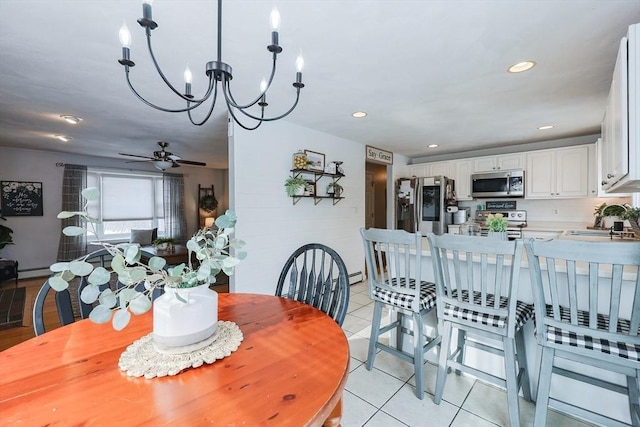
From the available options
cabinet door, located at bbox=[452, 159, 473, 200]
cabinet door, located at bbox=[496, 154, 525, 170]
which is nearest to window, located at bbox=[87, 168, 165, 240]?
cabinet door, located at bbox=[452, 159, 473, 200]

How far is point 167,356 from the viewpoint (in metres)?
0.91

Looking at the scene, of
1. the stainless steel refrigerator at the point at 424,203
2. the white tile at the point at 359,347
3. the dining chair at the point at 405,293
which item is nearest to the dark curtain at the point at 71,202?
the white tile at the point at 359,347

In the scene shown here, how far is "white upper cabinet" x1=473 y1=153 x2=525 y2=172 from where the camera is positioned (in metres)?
4.39

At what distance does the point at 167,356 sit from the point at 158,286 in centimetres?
23

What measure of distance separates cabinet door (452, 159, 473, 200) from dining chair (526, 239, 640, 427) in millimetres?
3548

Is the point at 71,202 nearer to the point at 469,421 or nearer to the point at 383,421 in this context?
the point at 383,421

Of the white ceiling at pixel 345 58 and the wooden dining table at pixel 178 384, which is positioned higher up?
the white ceiling at pixel 345 58

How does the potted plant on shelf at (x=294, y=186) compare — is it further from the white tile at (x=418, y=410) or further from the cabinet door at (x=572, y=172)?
the cabinet door at (x=572, y=172)

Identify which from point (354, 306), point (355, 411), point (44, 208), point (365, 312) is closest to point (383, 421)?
point (355, 411)

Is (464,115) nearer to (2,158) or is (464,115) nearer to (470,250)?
(470,250)

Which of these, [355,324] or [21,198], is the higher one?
[21,198]

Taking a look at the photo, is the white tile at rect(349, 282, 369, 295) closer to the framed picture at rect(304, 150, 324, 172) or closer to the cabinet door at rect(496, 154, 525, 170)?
the framed picture at rect(304, 150, 324, 172)

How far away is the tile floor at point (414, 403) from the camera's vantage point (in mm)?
1645

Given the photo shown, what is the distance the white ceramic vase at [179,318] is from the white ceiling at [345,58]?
4.67 ft
